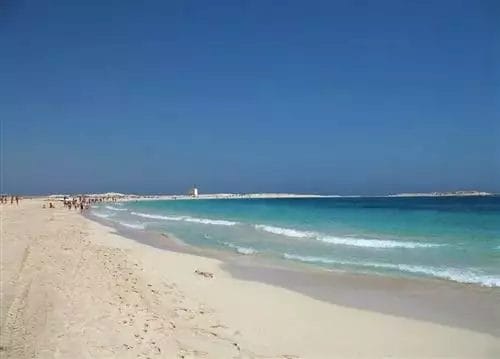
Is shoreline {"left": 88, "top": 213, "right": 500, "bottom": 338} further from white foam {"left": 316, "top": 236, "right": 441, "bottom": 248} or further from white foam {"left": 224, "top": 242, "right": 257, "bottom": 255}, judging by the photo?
white foam {"left": 316, "top": 236, "right": 441, "bottom": 248}

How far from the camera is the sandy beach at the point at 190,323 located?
5039mm

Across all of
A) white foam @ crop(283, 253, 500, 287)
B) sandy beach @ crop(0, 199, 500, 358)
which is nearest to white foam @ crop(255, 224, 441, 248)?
white foam @ crop(283, 253, 500, 287)

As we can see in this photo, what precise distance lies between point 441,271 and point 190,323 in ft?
21.4

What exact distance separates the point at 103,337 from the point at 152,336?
1.78 ft

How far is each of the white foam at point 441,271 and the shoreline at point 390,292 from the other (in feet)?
1.08

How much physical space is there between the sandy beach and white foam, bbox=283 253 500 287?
328cm

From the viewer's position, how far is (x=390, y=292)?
835 centimetres

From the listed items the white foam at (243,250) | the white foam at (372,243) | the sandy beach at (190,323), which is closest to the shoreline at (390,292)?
the sandy beach at (190,323)

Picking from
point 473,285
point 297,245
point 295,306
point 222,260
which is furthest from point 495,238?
point 295,306

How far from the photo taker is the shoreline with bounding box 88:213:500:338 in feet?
22.1

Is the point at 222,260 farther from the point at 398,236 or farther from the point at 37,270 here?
the point at 398,236

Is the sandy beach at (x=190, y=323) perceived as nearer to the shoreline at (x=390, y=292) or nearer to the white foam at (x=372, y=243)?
the shoreline at (x=390, y=292)

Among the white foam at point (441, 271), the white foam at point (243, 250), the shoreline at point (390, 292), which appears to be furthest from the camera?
the white foam at point (243, 250)

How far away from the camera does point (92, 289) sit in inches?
304
